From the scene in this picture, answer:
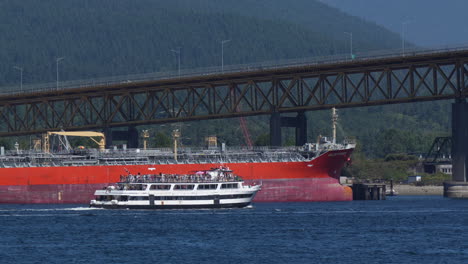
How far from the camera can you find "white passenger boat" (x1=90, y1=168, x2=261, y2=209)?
107m

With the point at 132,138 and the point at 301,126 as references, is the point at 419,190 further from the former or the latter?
the point at 132,138

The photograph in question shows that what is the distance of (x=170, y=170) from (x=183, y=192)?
21.9 meters

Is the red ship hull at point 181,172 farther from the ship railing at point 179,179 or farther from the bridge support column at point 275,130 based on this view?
the ship railing at point 179,179

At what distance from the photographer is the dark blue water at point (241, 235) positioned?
73312mm

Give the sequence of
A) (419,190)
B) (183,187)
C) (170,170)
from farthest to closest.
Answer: (419,190) → (170,170) → (183,187)

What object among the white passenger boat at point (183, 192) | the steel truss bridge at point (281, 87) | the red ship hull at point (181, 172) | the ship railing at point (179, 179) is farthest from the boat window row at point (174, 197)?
the steel truss bridge at point (281, 87)

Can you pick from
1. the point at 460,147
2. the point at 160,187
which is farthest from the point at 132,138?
the point at 460,147

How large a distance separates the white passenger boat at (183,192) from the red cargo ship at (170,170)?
16.5m

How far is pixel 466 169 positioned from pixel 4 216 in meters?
57.9

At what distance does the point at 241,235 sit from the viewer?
85750 millimetres

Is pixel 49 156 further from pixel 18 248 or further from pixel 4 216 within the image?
pixel 18 248

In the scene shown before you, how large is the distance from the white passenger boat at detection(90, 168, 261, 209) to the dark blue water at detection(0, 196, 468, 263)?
118 cm

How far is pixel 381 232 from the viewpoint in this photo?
8806 cm

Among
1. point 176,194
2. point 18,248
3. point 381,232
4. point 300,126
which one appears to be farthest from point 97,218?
point 300,126
